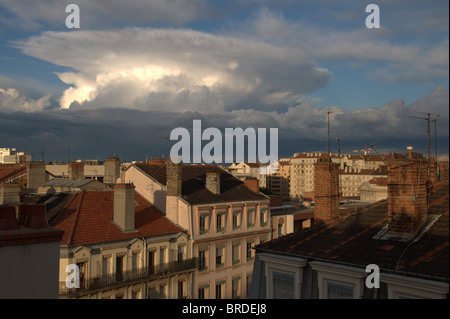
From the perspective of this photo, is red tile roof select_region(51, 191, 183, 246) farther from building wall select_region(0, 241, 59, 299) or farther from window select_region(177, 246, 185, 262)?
building wall select_region(0, 241, 59, 299)

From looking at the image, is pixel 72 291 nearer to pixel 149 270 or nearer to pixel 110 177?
pixel 149 270

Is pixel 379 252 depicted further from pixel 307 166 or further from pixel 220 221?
pixel 307 166

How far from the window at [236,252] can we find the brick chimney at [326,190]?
2223 cm

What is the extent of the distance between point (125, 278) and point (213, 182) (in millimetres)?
13132

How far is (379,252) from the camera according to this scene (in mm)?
11016

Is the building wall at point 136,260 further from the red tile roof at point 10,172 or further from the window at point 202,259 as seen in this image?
the red tile roof at point 10,172

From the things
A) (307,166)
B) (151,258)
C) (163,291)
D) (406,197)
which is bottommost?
(163,291)

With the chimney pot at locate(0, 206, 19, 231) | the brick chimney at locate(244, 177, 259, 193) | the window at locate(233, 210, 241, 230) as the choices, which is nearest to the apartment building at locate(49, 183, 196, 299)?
the window at locate(233, 210, 241, 230)

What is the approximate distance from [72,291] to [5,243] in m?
18.0

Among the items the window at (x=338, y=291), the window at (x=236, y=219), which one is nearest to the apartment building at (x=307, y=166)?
the window at (x=236, y=219)

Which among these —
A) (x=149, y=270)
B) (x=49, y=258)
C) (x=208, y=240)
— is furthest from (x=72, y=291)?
(x=49, y=258)

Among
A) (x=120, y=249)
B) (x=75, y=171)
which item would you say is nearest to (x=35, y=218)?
(x=120, y=249)

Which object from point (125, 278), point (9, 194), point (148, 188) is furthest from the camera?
point (148, 188)

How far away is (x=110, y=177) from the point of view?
46031 mm
